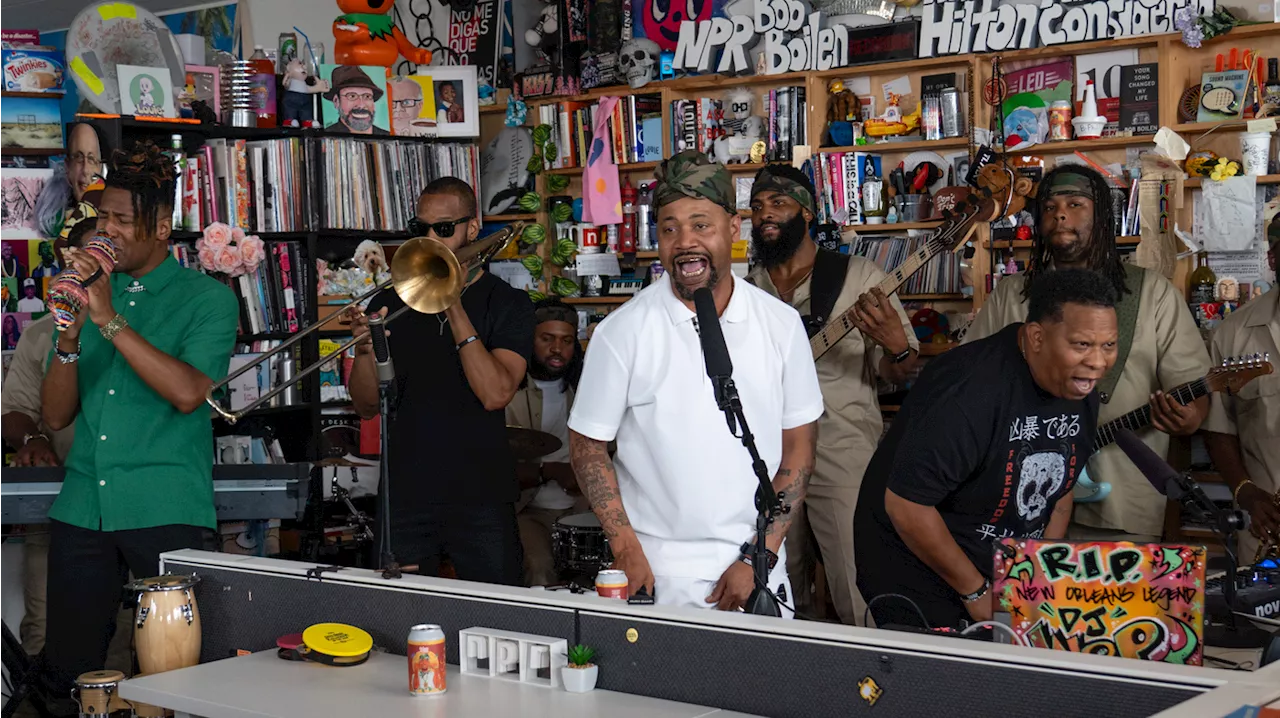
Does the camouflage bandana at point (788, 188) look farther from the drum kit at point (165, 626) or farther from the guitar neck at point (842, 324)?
the drum kit at point (165, 626)

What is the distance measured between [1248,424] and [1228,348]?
253 millimetres

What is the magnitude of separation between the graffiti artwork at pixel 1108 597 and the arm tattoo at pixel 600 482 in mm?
842

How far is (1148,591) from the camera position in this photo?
2273 millimetres

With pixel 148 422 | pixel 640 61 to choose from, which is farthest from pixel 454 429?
pixel 640 61

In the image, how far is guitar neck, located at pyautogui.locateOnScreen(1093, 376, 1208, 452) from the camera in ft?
12.6

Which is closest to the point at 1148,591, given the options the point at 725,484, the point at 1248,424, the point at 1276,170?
the point at 725,484

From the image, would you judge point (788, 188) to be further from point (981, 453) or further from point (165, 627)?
point (165, 627)

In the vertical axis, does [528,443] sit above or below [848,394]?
below

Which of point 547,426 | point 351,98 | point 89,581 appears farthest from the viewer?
point 351,98

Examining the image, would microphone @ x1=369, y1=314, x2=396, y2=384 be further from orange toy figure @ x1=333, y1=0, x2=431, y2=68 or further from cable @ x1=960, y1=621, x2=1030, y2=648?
orange toy figure @ x1=333, y1=0, x2=431, y2=68

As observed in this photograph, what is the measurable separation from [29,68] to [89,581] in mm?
3041

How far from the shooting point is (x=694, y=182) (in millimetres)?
2918

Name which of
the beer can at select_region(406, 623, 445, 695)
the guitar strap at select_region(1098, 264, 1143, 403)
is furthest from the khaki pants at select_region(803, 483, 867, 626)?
the beer can at select_region(406, 623, 445, 695)

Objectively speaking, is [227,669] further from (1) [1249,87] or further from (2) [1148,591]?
(1) [1249,87]
